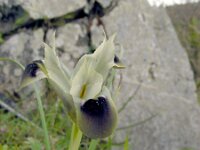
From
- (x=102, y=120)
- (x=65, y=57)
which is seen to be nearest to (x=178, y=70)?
(x=65, y=57)

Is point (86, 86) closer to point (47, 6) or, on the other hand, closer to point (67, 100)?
point (67, 100)

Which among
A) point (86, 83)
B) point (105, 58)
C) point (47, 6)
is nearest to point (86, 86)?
point (86, 83)

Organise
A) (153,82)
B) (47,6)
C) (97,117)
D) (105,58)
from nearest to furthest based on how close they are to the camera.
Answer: (97,117) → (105,58) → (47,6) → (153,82)

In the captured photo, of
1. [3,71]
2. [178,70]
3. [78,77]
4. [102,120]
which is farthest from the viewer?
[178,70]

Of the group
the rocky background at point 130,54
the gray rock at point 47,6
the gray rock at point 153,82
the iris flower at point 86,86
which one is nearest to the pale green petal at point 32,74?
the iris flower at point 86,86

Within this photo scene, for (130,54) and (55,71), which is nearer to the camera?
(55,71)

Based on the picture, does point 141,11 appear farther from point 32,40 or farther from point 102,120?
point 102,120

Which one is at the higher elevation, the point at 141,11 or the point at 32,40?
the point at 32,40
